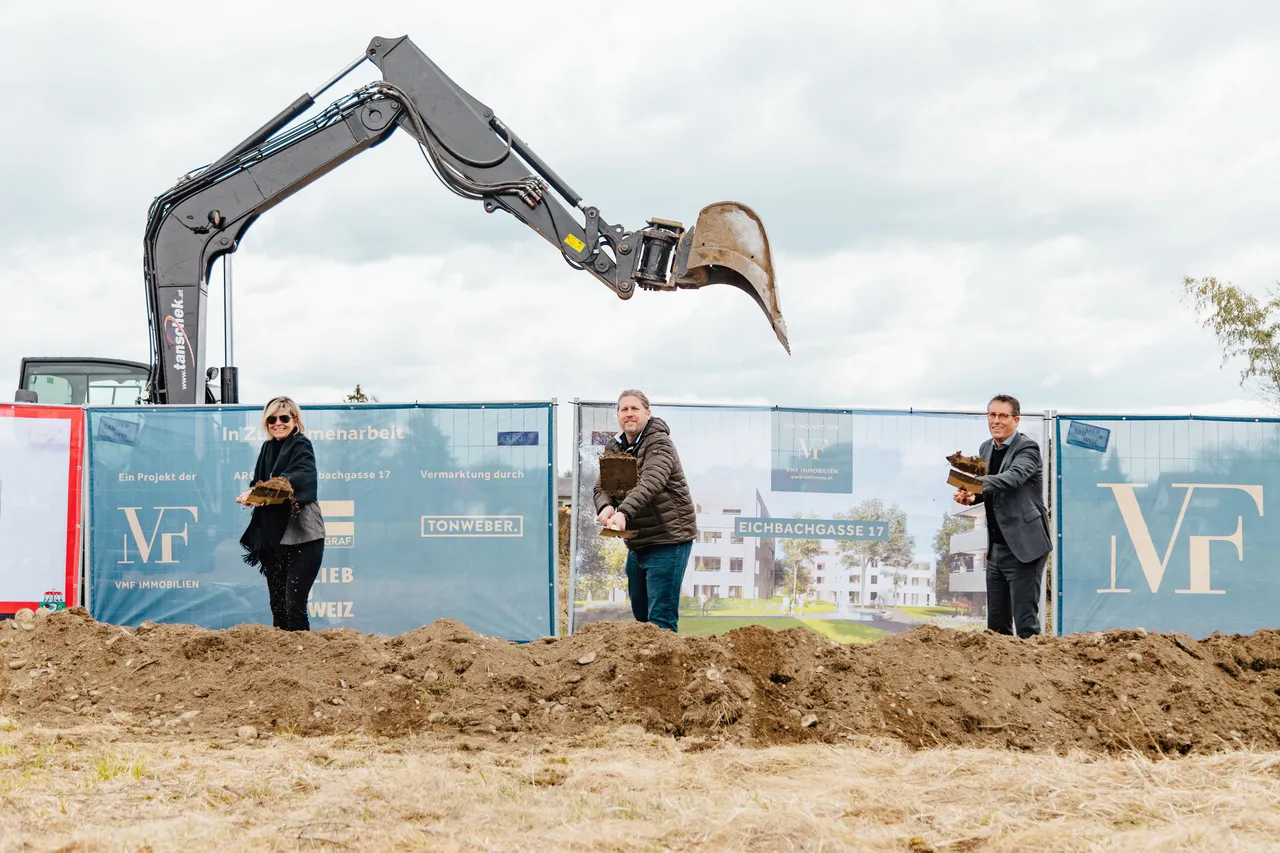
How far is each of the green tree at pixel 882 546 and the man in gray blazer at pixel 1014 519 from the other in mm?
2539

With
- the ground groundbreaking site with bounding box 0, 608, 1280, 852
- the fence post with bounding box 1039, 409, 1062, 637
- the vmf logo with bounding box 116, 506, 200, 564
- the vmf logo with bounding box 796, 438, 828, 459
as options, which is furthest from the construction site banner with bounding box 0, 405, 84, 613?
the fence post with bounding box 1039, 409, 1062, 637

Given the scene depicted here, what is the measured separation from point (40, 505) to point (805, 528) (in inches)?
278

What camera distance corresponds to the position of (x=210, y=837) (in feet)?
12.3

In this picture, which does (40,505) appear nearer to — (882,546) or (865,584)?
(865,584)

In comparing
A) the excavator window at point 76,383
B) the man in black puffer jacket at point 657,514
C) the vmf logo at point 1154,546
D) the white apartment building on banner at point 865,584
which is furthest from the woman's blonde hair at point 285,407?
the excavator window at point 76,383

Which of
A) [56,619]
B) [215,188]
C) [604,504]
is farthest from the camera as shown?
[215,188]

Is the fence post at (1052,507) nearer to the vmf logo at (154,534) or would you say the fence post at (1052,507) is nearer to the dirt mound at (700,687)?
the dirt mound at (700,687)

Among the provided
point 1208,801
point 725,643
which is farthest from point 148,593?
point 1208,801

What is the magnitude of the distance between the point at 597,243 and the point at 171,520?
458 centimetres

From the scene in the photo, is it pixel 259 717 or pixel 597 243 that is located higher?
pixel 597 243

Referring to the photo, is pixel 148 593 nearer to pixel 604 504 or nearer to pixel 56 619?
pixel 56 619

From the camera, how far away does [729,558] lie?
9844 mm

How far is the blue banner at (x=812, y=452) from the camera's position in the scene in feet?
32.7

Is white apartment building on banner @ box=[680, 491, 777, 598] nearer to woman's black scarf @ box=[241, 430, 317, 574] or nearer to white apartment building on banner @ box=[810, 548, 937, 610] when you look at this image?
white apartment building on banner @ box=[810, 548, 937, 610]
